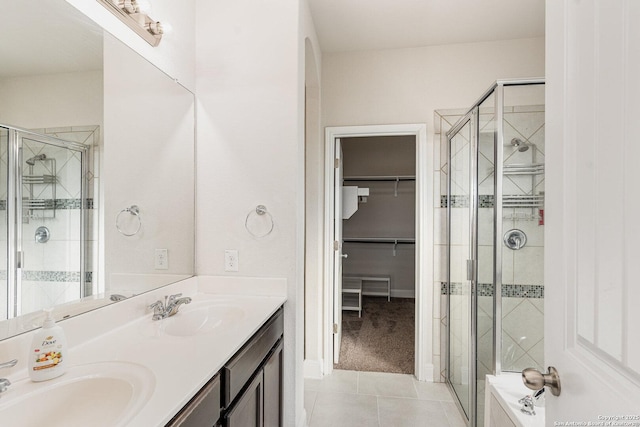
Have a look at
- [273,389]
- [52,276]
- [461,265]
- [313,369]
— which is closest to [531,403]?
[461,265]

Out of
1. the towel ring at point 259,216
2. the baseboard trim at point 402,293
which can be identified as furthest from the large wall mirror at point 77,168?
the baseboard trim at point 402,293

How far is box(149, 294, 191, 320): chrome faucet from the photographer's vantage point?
4.54ft

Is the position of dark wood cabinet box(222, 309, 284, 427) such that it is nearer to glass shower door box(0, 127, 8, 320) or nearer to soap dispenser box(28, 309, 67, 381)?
soap dispenser box(28, 309, 67, 381)

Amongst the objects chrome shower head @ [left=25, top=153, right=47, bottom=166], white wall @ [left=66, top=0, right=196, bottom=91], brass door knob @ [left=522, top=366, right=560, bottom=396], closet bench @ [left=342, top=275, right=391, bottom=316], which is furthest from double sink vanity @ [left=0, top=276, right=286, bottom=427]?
closet bench @ [left=342, top=275, right=391, bottom=316]

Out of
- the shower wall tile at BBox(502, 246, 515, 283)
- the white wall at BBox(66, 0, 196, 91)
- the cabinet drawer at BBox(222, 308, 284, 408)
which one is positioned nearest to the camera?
the cabinet drawer at BBox(222, 308, 284, 408)

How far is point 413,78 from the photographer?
8.64 feet

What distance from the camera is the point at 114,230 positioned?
130 centimetres

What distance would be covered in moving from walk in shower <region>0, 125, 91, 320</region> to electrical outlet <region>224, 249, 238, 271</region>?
0.70m

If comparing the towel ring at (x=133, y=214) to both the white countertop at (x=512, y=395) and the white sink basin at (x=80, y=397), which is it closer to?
the white sink basin at (x=80, y=397)
